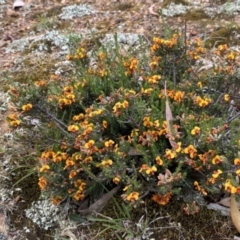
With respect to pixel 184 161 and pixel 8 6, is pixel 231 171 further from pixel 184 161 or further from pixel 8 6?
pixel 8 6

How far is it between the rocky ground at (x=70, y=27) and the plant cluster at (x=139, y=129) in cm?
49

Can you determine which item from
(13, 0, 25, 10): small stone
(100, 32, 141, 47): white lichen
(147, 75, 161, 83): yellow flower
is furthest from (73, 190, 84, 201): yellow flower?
(13, 0, 25, 10): small stone

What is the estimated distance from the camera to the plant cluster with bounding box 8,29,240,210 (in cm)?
222

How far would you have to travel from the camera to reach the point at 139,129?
7.79ft

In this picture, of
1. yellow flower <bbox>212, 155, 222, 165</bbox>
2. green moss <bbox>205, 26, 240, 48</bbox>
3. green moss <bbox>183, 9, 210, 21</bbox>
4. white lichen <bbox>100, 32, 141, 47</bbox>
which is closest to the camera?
yellow flower <bbox>212, 155, 222, 165</bbox>

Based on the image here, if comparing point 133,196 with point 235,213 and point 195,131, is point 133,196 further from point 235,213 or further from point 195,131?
point 235,213

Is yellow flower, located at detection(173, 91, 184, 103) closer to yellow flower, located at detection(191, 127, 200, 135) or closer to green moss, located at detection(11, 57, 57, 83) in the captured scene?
yellow flower, located at detection(191, 127, 200, 135)

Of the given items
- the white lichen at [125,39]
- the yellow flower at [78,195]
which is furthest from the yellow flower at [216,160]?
the white lichen at [125,39]

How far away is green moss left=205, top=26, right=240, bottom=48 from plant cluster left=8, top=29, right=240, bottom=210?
0.94 m

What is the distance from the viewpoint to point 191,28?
3.82 m

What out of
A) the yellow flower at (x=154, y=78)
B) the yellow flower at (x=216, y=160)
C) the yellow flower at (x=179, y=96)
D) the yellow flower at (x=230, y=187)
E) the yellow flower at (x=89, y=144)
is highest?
the yellow flower at (x=154, y=78)

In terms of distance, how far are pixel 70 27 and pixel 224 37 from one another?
1224mm

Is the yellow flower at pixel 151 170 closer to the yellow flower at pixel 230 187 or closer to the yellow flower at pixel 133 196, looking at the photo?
the yellow flower at pixel 133 196

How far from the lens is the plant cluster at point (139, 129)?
2221mm
